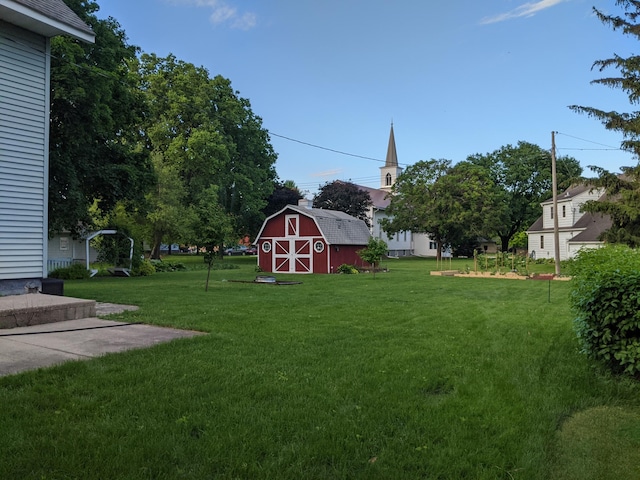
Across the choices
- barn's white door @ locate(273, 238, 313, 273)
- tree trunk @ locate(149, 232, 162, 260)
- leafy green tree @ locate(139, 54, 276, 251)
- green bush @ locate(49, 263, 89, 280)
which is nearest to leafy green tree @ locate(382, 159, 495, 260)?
leafy green tree @ locate(139, 54, 276, 251)

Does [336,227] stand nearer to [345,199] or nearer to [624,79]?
[624,79]

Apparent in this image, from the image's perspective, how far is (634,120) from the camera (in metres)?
17.0

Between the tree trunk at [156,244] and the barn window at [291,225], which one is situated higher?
the barn window at [291,225]

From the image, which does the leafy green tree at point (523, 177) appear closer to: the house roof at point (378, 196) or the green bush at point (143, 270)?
the house roof at point (378, 196)

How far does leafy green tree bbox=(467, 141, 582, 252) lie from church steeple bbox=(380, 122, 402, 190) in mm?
19075

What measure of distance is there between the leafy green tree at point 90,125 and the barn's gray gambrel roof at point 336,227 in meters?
9.29

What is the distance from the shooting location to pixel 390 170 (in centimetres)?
6894

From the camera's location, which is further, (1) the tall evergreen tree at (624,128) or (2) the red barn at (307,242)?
(2) the red barn at (307,242)

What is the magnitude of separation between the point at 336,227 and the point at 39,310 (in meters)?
20.9

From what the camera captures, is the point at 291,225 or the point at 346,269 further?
the point at 291,225

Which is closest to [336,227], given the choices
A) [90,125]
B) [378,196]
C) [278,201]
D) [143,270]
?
[143,270]

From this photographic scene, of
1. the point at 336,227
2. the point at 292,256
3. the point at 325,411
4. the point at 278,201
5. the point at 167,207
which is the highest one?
the point at 278,201

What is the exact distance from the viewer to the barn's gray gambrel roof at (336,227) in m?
26.2

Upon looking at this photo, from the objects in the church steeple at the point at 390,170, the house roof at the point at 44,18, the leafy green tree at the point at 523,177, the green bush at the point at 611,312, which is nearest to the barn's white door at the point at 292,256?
the house roof at the point at 44,18
